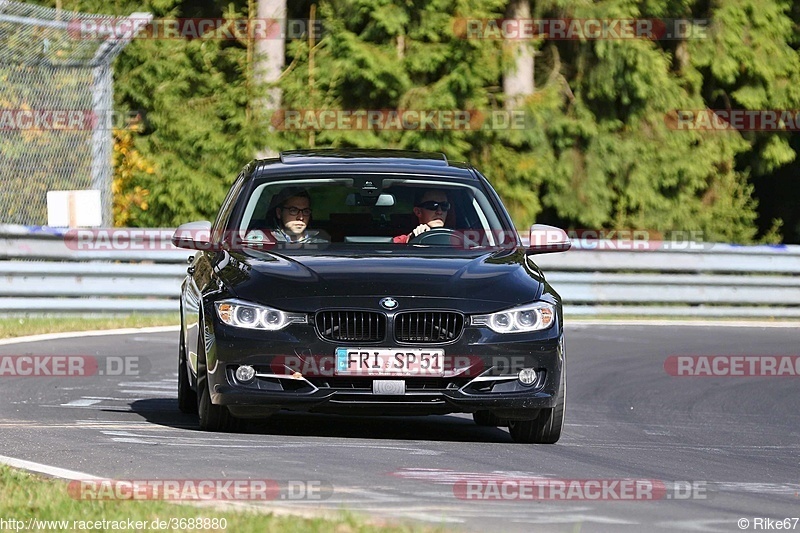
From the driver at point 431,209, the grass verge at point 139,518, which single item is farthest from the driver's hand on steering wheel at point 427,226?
the grass verge at point 139,518

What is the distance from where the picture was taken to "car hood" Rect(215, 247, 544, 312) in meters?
8.52

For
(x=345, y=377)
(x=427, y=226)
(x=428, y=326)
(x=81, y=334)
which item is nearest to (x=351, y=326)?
(x=345, y=377)

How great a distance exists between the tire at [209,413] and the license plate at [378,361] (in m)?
0.83

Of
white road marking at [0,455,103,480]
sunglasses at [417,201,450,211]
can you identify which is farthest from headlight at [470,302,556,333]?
white road marking at [0,455,103,480]

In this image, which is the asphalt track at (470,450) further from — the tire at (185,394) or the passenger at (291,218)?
the passenger at (291,218)

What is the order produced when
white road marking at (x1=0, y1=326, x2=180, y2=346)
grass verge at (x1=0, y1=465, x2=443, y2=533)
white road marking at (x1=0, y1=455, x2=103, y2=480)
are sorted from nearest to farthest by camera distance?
grass verge at (x1=0, y1=465, x2=443, y2=533) → white road marking at (x1=0, y1=455, x2=103, y2=480) → white road marking at (x1=0, y1=326, x2=180, y2=346)

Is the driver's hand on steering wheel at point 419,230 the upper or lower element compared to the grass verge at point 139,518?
upper

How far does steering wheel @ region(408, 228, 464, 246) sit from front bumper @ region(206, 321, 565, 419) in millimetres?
1224

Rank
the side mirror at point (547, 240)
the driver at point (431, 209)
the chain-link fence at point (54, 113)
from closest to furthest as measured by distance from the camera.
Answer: the side mirror at point (547, 240) → the driver at point (431, 209) → the chain-link fence at point (54, 113)

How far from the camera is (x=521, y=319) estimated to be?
342 inches

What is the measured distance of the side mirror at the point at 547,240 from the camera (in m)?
9.81

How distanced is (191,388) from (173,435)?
1292 mm

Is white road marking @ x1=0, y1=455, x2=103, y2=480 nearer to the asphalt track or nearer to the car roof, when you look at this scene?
the asphalt track

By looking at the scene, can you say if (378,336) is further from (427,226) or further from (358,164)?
(358,164)
